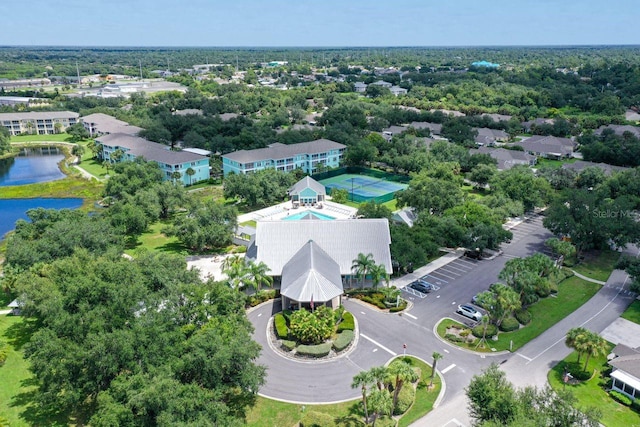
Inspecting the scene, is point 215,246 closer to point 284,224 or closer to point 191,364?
point 284,224

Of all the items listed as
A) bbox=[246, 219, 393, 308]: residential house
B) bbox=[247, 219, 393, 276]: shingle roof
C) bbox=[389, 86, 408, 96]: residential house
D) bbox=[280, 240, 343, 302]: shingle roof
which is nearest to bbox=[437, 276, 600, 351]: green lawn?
bbox=[280, 240, 343, 302]: shingle roof

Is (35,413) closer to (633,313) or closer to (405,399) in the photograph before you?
(405,399)

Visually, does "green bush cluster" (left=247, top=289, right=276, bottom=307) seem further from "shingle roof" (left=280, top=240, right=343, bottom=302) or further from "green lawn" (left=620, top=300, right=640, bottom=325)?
"green lawn" (left=620, top=300, right=640, bottom=325)

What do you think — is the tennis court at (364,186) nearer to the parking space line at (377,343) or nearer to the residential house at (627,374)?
the parking space line at (377,343)

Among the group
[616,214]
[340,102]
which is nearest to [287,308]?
[616,214]

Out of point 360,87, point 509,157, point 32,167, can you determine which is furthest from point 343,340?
point 360,87
